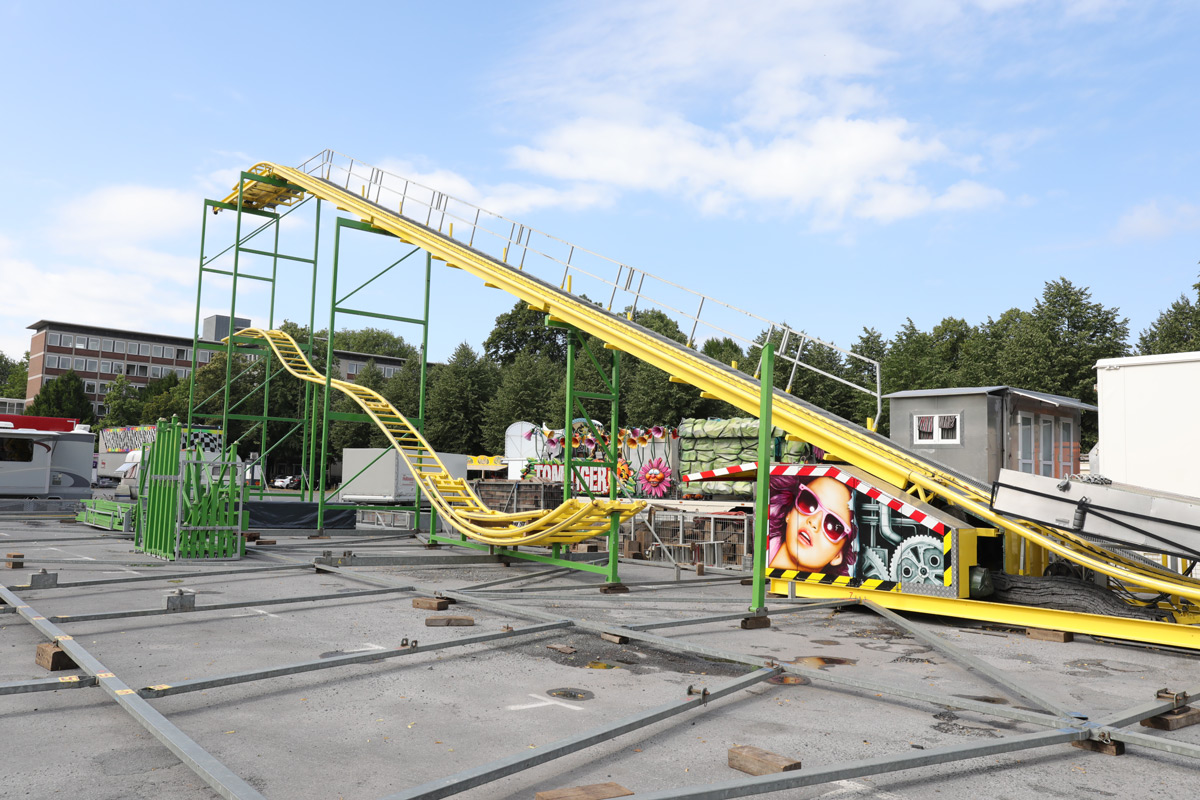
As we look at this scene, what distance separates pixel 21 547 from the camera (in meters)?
18.1

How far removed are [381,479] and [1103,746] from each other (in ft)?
100

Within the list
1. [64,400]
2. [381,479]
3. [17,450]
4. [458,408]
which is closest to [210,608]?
[381,479]

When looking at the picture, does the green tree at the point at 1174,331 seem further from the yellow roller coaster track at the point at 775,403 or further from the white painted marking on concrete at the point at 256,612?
the white painted marking on concrete at the point at 256,612

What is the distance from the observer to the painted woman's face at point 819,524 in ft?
41.2

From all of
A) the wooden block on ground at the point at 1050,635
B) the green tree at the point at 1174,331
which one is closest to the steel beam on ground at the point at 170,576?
the wooden block on ground at the point at 1050,635

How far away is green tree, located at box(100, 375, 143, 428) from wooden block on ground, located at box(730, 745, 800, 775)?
90.9m

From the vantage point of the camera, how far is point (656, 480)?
119ft

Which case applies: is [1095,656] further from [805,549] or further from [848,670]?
[805,549]

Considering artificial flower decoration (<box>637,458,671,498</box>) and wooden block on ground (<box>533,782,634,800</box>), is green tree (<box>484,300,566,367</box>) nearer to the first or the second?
artificial flower decoration (<box>637,458,671,498</box>)

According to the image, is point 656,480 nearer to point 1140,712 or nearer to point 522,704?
point 522,704

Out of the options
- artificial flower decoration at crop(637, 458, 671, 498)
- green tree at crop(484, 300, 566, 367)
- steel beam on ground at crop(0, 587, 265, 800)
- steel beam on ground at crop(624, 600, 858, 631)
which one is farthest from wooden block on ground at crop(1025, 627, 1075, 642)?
green tree at crop(484, 300, 566, 367)

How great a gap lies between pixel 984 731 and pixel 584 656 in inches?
150

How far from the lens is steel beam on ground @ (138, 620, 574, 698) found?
623cm

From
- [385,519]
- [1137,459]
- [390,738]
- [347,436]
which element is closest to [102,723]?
[390,738]
